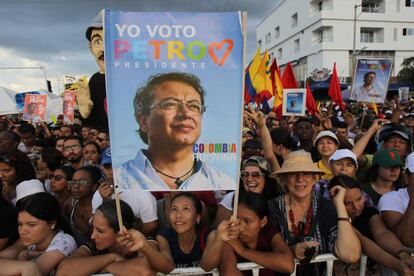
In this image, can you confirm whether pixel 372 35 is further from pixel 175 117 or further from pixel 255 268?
pixel 175 117

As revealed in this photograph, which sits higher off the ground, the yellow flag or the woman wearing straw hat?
the yellow flag

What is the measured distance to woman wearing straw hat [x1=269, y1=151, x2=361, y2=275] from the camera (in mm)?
2266

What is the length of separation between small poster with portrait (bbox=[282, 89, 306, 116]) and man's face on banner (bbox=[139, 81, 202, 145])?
6.18 metres

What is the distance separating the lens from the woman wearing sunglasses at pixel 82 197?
3.21 m

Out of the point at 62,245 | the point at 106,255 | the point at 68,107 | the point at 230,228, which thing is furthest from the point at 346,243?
the point at 68,107

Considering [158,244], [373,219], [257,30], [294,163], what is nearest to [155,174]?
[158,244]

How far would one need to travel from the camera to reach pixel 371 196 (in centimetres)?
323

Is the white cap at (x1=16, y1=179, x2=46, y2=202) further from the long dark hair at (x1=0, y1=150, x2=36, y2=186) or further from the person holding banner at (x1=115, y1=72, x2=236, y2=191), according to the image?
the person holding banner at (x1=115, y1=72, x2=236, y2=191)

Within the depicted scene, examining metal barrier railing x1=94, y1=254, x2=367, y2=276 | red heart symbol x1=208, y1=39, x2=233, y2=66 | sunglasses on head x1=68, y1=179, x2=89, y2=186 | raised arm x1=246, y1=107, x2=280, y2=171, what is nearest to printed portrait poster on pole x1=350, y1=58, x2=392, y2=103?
raised arm x1=246, y1=107, x2=280, y2=171

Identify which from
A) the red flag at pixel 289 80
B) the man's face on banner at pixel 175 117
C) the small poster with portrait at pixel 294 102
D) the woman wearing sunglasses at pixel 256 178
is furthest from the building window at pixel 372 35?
the man's face on banner at pixel 175 117

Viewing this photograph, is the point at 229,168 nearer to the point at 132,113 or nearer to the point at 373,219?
the point at 132,113

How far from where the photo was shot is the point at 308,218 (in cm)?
254

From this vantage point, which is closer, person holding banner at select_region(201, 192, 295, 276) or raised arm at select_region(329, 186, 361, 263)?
person holding banner at select_region(201, 192, 295, 276)

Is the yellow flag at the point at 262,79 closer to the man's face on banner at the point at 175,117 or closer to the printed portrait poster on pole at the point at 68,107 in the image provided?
the printed portrait poster on pole at the point at 68,107
